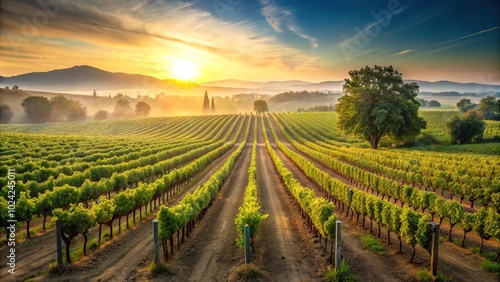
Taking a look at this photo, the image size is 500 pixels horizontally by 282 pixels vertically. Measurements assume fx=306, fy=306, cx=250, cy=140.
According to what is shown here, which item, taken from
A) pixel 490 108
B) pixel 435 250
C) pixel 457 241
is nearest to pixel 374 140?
Answer: pixel 457 241

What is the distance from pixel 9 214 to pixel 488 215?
84.3ft

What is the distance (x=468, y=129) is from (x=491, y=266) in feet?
198

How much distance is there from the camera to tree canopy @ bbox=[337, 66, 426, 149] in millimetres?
58938

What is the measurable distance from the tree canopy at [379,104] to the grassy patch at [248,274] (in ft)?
168

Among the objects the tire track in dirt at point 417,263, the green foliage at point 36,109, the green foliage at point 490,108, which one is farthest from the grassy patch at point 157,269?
the green foliage at point 36,109

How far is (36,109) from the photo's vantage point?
154m

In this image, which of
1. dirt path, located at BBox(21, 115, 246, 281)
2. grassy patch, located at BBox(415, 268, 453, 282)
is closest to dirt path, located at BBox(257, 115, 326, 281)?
grassy patch, located at BBox(415, 268, 453, 282)

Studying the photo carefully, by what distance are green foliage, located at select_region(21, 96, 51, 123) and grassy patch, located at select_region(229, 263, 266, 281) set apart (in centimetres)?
17820

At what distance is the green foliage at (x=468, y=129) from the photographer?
63.1 meters

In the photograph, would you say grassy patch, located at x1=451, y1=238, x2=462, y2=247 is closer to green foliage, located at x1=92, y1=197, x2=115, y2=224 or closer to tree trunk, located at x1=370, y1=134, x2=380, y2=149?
green foliage, located at x1=92, y1=197, x2=115, y2=224

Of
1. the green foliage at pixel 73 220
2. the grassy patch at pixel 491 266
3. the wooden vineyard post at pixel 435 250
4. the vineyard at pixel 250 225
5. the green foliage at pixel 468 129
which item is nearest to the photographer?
the wooden vineyard post at pixel 435 250

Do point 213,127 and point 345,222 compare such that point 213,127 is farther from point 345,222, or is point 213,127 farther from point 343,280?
point 343,280

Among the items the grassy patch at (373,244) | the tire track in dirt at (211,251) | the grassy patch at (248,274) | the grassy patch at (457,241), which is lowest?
the tire track in dirt at (211,251)

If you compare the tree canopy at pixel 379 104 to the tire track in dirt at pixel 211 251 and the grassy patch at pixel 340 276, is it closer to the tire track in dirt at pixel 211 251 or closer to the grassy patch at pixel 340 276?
the tire track in dirt at pixel 211 251
